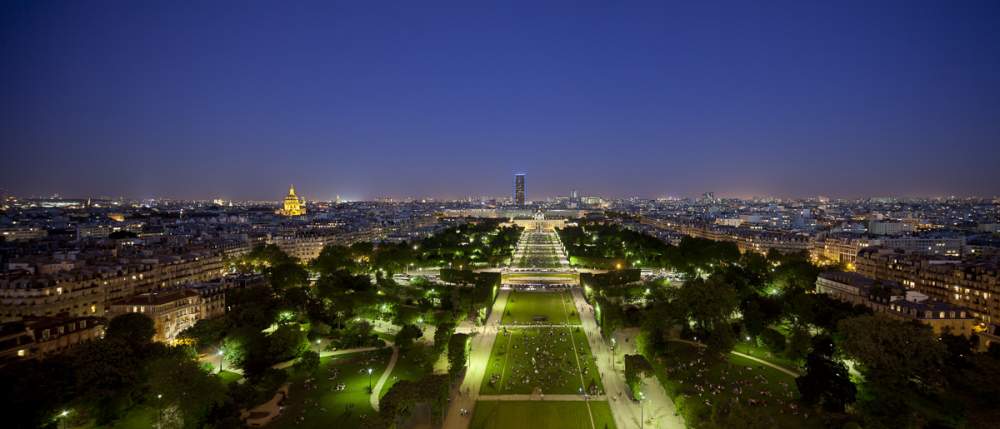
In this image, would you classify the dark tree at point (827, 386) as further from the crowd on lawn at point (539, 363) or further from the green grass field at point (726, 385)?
the crowd on lawn at point (539, 363)

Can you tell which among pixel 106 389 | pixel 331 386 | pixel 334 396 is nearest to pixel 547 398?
pixel 334 396

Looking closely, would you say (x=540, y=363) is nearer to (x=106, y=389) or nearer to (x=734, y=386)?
(x=734, y=386)

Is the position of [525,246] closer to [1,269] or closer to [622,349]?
[622,349]

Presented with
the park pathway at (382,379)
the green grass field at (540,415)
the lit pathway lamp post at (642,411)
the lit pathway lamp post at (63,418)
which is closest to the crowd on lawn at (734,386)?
the lit pathway lamp post at (642,411)

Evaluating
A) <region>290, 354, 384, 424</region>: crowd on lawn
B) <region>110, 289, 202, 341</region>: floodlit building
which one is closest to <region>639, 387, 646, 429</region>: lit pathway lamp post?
<region>290, 354, 384, 424</region>: crowd on lawn

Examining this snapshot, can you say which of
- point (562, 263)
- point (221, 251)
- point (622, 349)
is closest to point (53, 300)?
point (221, 251)
